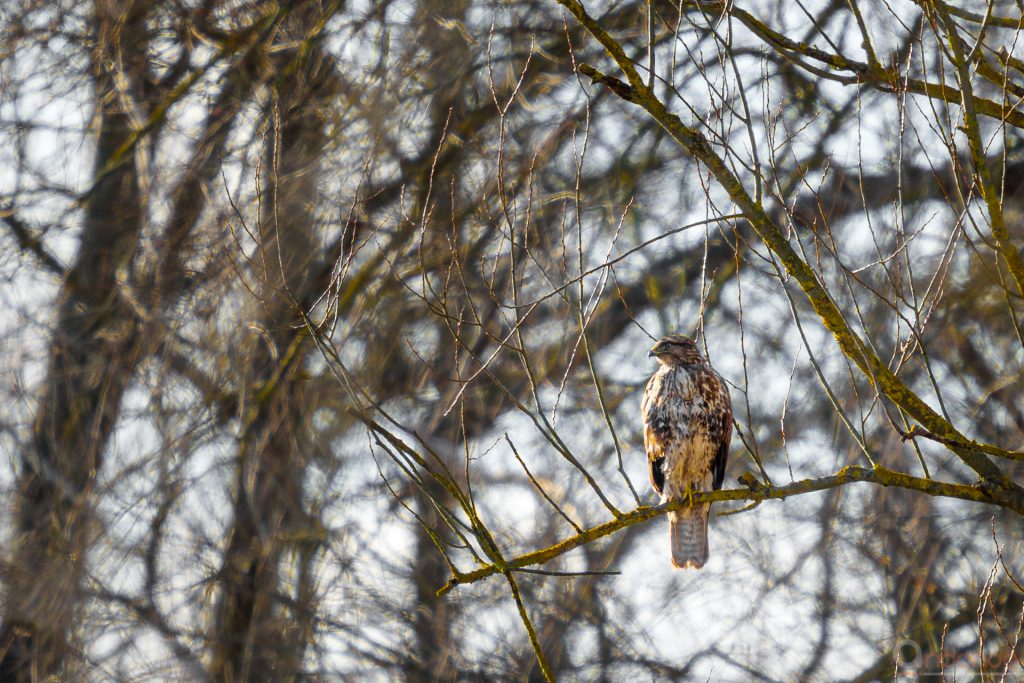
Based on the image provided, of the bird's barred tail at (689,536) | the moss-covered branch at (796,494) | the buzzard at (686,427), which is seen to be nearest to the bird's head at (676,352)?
the buzzard at (686,427)

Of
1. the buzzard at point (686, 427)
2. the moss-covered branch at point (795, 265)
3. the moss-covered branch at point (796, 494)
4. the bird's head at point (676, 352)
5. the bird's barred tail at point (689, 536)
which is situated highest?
the bird's head at point (676, 352)

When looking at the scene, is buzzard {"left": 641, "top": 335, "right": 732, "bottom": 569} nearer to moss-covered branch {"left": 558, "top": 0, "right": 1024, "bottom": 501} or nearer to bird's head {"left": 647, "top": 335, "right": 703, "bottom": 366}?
bird's head {"left": 647, "top": 335, "right": 703, "bottom": 366}

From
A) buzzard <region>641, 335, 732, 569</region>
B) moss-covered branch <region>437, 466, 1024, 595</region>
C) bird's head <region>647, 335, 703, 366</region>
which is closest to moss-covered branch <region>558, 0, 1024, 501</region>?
moss-covered branch <region>437, 466, 1024, 595</region>

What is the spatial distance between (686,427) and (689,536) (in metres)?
0.48

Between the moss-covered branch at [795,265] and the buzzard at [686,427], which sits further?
the buzzard at [686,427]

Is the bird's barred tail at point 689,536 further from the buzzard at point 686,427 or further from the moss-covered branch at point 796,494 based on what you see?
the moss-covered branch at point 796,494

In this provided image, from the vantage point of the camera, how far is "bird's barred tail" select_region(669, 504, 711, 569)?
487cm

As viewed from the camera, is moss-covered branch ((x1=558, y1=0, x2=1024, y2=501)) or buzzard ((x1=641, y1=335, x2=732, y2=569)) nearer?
moss-covered branch ((x1=558, y1=0, x2=1024, y2=501))

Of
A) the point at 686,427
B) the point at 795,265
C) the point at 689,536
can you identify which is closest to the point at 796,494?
the point at 795,265

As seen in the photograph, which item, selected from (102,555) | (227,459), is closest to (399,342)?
(227,459)

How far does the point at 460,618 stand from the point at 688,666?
4.24 feet

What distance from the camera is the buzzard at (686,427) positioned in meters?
4.81

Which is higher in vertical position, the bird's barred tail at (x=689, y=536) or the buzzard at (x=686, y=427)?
the buzzard at (x=686, y=427)

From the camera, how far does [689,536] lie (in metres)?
4.95
